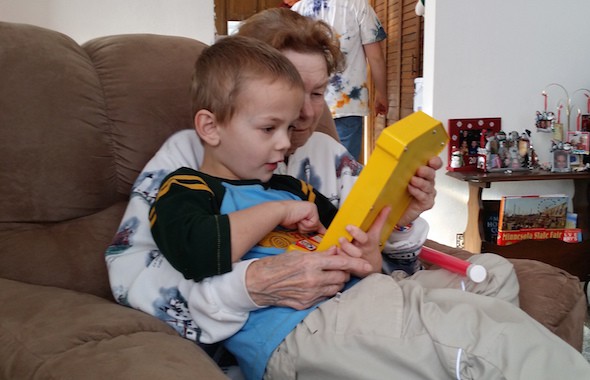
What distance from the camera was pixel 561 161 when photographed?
2766 millimetres

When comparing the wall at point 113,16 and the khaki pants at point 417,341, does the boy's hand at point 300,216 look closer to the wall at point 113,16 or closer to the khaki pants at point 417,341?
the khaki pants at point 417,341

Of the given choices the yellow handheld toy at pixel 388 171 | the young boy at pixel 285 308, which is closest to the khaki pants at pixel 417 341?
the young boy at pixel 285 308

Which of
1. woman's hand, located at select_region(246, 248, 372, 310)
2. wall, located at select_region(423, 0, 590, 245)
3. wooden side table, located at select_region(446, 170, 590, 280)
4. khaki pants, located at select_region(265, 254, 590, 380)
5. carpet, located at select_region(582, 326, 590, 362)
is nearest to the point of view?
khaki pants, located at select_region(265, 254, 590, 380)

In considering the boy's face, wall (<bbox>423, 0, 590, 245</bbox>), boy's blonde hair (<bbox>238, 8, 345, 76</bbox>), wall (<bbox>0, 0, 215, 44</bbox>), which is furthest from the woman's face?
wall (<bbox>0, 0, 215, 44</bbox>)

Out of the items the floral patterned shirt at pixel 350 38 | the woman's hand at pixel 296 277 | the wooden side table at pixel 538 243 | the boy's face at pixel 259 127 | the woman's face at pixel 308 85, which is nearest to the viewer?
the woman's hand at pixel 296 277

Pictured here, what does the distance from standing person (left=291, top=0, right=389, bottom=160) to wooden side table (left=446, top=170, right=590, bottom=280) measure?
62 centimetres

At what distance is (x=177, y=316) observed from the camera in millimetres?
1100

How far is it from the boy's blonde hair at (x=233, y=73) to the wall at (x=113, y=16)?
7.39 ft

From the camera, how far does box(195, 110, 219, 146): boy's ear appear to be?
3.86 ft

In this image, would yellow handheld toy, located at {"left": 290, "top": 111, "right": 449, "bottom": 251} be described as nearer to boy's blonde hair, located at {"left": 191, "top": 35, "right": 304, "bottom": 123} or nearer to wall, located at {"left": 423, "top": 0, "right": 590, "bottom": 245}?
boy's blonde hair, located at {"left": 191, "top": 35, "right": 304, "bottom": 123}

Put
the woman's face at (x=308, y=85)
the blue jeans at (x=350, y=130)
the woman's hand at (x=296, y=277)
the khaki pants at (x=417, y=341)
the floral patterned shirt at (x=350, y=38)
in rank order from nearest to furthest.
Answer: the khaki pants at (x=417, y=341), the woman's hand at (x=296, y=277), the woman's face at (x=308, y=85), the floral patterned shirt at (x=350, y=38), the blue jeans at (x=350, y=130)

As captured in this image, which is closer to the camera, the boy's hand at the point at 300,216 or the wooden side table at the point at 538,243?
the boy's hand at the point at 300,216

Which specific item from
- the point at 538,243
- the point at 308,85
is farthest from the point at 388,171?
the point at 538,243

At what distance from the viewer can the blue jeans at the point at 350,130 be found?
10.6 feet
